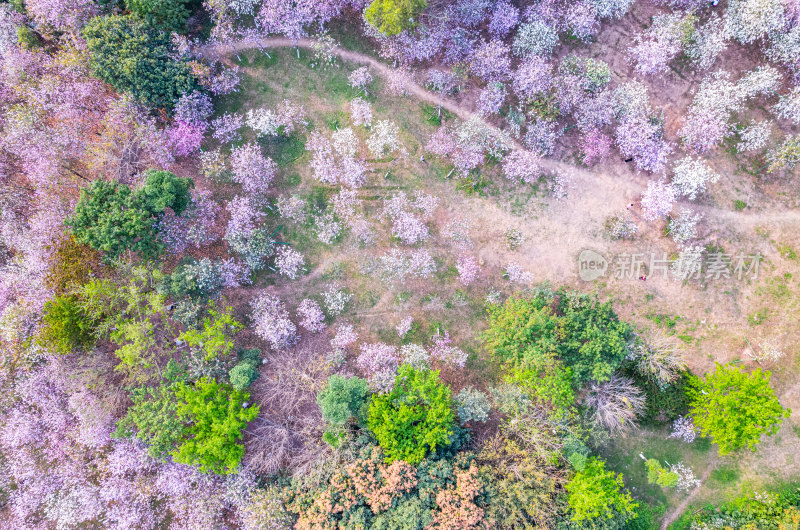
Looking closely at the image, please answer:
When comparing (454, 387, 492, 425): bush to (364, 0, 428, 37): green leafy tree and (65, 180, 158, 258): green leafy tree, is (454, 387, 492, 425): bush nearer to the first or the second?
(65, 180, 158, 258): green leafy tree

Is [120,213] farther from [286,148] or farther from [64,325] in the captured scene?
[286,148]

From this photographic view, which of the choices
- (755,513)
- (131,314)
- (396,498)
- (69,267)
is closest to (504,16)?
(131,314)

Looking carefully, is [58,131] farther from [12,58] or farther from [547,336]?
[547,336]

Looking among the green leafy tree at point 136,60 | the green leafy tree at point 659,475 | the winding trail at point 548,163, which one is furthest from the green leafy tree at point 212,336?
the green leafy tree at point 659,475

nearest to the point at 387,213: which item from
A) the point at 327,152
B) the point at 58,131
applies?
the point at 327,152

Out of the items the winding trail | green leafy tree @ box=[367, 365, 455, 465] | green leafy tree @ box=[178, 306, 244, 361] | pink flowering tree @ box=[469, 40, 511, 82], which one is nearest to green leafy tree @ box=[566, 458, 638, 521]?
green leafy tree @ box=[367, 365, 455, 465]

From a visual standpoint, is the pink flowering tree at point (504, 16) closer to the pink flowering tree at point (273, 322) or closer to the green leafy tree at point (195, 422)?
the pink flowering tree at point (273, 322)
